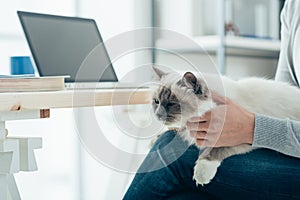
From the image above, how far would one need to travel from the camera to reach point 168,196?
1.23 metres

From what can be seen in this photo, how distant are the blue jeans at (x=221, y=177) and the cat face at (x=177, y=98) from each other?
159mm

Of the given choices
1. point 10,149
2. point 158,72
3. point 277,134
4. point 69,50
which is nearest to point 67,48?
point 69,50

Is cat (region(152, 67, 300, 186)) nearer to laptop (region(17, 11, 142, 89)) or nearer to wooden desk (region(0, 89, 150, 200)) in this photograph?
wooden desk (region(0, 89, 150, 200))

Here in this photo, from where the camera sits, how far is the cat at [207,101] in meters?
1.02

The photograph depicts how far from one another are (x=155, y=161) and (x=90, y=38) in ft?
1.68

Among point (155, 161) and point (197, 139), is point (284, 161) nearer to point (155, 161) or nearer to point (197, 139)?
point (197, 139)

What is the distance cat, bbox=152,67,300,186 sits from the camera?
1016 mm

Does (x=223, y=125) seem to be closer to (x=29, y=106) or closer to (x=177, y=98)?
(x=177, y=98)

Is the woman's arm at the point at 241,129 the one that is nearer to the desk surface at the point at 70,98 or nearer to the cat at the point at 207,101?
the cat at the point at 207,101

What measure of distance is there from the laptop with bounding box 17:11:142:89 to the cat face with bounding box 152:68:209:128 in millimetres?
197

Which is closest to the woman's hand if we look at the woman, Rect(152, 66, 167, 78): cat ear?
the woman

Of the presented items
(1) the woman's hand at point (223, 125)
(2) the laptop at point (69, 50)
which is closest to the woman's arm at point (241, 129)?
(1) the woman's hand at point (223, 125)

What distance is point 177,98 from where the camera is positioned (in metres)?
1.04

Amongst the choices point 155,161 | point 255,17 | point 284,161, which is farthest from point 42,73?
point 255,17
